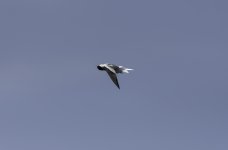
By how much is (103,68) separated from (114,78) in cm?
414

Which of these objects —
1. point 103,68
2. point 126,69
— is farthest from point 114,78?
point 126,69

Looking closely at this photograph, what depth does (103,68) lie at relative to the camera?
78500mm

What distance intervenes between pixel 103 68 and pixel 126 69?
9.34 metres

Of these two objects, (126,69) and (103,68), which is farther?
(103,68)

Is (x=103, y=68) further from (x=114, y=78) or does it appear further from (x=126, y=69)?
(x=126, y=69)

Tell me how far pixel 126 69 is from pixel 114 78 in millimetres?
10089

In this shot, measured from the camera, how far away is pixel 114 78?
264 ft

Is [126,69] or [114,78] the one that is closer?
[126,69]
